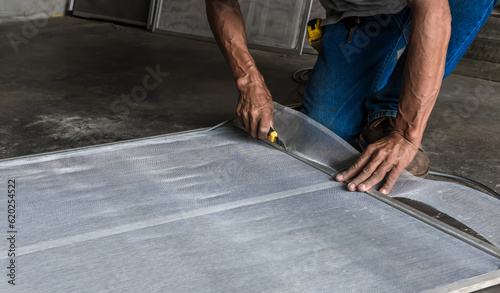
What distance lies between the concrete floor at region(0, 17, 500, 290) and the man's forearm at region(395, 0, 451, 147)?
23.1 inches

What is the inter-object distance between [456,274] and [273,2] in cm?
323

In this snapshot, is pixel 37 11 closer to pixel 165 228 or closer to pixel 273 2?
pixel 273 2

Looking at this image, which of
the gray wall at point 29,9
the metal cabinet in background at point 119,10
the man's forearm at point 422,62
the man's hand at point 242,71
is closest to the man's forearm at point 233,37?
the man's hand at point 242,71

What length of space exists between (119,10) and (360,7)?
3.30 metres

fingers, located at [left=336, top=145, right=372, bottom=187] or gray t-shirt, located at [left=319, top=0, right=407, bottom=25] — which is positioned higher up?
gray t-shirt, located at [left=319, top=0, right=407, bottom=25]

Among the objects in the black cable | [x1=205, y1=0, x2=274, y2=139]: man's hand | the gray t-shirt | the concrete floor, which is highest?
the gray t-shirt

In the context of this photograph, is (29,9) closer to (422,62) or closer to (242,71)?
(242,71)

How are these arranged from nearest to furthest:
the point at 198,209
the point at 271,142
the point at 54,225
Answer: the point at 54,225 → the point at 198,209 → the point at 271,142

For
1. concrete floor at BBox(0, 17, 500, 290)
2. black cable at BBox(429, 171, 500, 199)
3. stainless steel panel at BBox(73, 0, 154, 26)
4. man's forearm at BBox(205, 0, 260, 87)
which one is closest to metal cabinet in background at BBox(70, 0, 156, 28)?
stainless steel panel at BBox(73, 0, 154, 26)

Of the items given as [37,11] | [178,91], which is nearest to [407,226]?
[178,91]

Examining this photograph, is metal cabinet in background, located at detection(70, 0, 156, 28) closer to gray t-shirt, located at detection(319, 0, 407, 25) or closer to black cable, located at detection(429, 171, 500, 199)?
gray t-shirt, located at detection(319, 0, 407, 25)

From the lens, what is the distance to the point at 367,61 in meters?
2.23

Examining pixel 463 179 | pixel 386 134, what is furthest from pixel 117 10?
pixel 463 179

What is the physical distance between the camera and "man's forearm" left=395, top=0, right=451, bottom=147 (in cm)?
161
